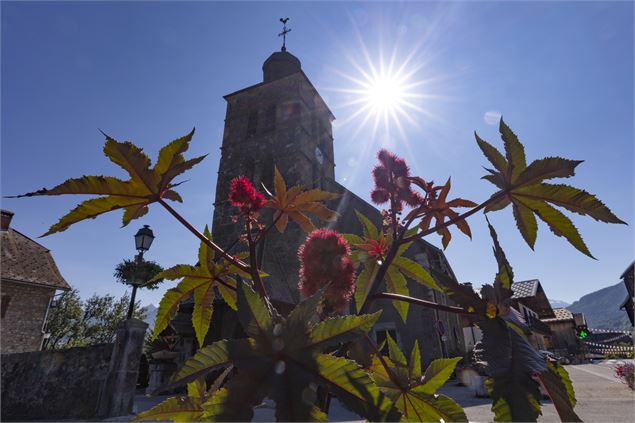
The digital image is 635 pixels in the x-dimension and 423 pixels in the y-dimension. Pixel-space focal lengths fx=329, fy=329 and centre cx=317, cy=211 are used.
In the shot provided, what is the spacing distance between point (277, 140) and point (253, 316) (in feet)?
62.3

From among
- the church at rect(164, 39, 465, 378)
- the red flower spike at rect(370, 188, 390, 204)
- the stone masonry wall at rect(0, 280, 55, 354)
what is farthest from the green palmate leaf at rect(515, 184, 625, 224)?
the stone masonry wall at rect(0, 280, 55, 354)

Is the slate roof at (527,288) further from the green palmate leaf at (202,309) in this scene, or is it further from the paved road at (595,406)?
the green palmate leaf at (202,309)

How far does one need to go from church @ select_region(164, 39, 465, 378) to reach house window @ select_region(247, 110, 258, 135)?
0.06 m

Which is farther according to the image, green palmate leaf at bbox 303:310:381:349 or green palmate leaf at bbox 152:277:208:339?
green palmate leaf at bbox 152:277:208:339

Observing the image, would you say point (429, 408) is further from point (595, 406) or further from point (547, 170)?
point (595, 406)

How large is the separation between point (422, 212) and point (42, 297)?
74.1 ft

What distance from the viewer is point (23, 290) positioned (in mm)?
16734

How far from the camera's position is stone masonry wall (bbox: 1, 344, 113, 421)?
6.81 meters

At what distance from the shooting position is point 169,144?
914 millimetres

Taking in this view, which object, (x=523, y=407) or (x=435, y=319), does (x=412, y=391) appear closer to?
(x=523, y=407)

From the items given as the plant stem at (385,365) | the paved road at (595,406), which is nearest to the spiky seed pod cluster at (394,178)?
the plant stem at (385,365)

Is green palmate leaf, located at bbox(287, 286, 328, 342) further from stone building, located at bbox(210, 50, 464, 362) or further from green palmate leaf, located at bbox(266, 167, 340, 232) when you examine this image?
stone building, located at bbox(210, 50, 464, 362)

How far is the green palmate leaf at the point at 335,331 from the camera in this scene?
1.78ft

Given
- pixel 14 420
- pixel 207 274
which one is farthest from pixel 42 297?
pixel 207 274
